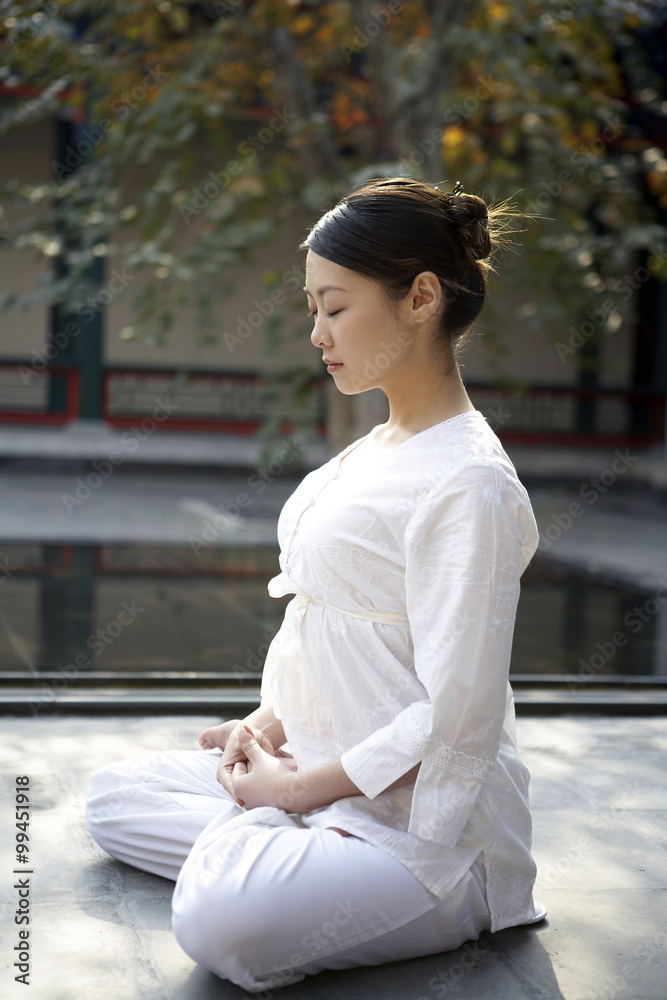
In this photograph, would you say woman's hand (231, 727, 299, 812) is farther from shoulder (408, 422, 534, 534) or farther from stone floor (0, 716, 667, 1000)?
shoulder (408, 422, 534, 534)

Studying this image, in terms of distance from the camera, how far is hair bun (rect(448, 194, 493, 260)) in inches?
72.6

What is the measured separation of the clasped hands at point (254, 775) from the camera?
6.03 ft

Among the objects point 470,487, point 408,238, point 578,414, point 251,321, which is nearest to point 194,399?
point 251,321

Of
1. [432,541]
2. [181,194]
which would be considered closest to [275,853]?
[432,541]

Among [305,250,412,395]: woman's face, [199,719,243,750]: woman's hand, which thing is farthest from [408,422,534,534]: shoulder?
[199,719,243,750]: woman's hand

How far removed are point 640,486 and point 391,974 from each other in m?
11.2

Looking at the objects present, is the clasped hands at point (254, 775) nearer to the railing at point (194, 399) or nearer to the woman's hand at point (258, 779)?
the woman's hand at point (258, 779)

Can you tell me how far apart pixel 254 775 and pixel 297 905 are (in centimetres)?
25

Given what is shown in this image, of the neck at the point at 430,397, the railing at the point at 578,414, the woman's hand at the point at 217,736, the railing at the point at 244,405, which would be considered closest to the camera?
the neck at the point at 430,397

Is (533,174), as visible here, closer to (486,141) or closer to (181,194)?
(181,194)

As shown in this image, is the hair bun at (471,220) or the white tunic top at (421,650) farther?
the hair bun at (471,220)

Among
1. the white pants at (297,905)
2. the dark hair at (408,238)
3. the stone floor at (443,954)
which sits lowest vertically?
the stone floor at (443,954)

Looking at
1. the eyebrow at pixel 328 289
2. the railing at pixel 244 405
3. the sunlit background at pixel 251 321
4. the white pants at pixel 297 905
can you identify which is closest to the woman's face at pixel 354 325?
the eyebrow at pixel 328 289

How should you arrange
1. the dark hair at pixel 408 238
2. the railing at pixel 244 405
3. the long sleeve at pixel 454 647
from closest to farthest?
the long sleeve at pixel 454 647
the dark hair at pixel 408 238
the railing at pixel 244 405
